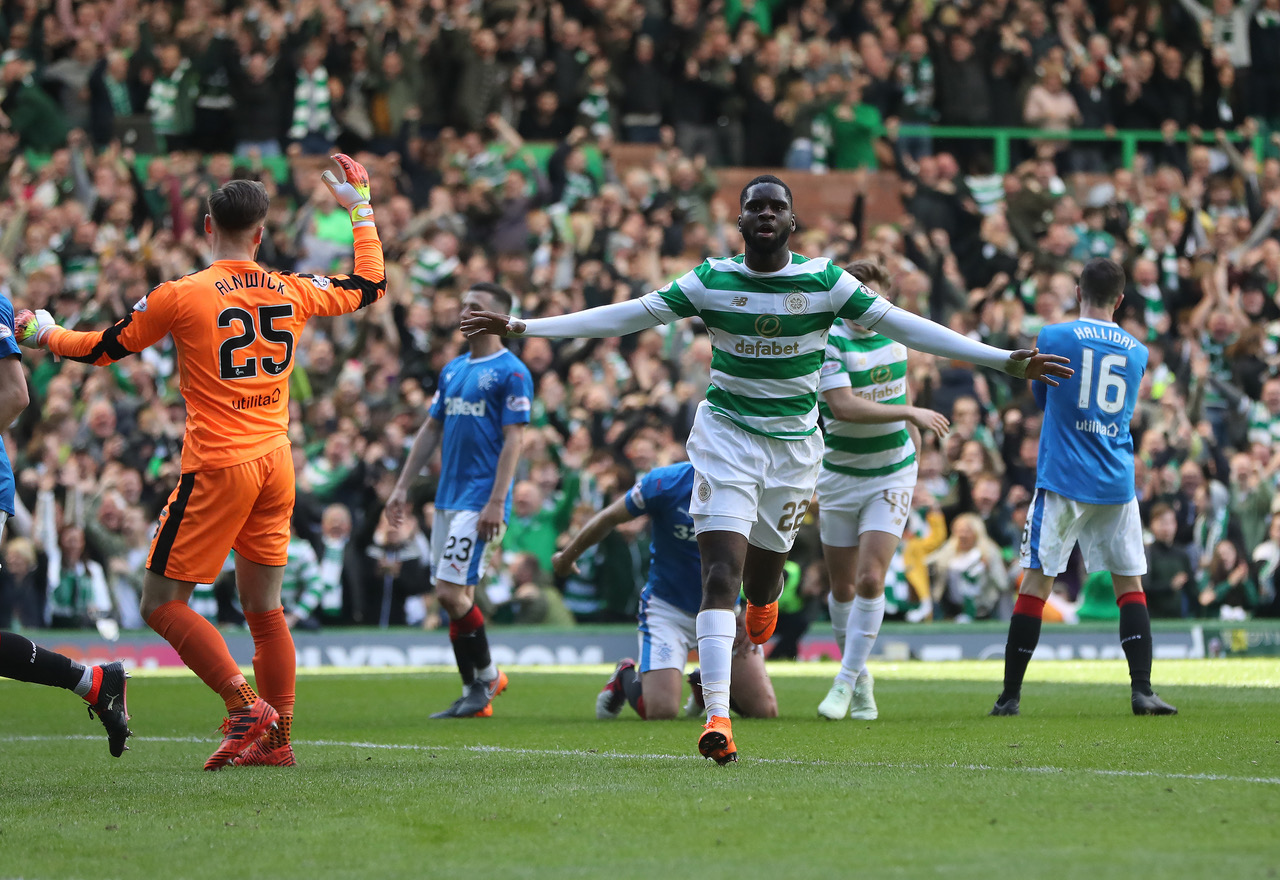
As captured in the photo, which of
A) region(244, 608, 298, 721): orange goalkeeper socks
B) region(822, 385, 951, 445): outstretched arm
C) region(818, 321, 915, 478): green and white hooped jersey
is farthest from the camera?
region(818, 321, 915, 478): green and white hooped jersey

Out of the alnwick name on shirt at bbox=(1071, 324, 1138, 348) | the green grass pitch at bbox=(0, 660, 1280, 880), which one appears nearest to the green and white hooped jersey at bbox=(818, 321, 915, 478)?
the alnwick name on shirt at bbox=(1071, 324, 1138, 348)

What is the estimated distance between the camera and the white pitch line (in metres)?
6.30

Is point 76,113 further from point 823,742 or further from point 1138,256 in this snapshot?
point 823,742

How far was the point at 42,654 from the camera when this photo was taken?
23.3 ft

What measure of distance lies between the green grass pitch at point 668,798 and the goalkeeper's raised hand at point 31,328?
1.83 meters

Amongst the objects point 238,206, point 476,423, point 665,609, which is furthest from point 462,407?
point 238,206

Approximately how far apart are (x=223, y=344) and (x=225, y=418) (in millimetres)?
313

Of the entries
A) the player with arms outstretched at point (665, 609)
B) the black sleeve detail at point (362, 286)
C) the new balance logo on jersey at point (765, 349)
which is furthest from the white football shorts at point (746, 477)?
the player with arms outstretched at point (665, 609)

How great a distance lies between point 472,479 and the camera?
1079cm

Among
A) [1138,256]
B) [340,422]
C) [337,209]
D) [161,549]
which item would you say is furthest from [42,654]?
[1138,256]

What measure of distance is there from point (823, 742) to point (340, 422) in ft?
34.6

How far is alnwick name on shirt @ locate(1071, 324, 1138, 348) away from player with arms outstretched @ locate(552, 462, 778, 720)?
2.30m

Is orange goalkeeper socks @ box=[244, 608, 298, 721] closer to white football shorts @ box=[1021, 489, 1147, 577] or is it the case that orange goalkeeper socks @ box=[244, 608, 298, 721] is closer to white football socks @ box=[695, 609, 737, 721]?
white football socks @ box=[695, 609, 737, 721]

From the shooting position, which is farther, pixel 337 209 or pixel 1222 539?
pixel 337 209
